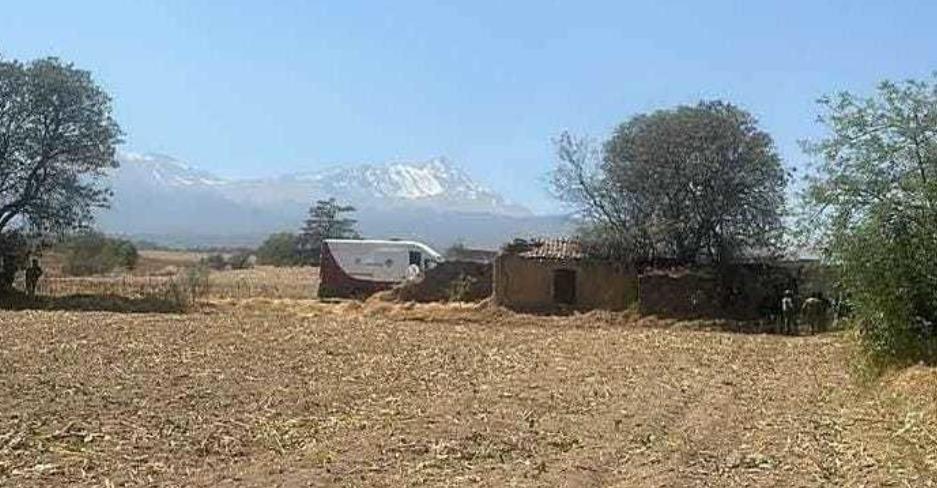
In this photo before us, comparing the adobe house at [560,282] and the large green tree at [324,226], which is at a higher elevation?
the large green tree at [324,226]

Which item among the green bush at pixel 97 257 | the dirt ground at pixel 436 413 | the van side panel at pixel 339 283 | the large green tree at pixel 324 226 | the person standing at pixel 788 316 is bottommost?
the dirt ground at pixel 436 413

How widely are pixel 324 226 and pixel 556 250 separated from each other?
58639 millimetres

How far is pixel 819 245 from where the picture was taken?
25.2 meters

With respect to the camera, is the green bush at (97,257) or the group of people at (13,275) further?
the green bush at (97,257)

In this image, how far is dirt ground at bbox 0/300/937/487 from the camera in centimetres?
1210

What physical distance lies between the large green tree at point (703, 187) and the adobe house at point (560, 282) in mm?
1044

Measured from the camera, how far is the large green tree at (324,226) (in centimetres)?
9726

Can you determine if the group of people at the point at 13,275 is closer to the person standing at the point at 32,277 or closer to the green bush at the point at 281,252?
the person standing at the point at 32,277

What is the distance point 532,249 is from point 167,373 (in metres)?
24.9

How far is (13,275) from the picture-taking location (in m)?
43.8

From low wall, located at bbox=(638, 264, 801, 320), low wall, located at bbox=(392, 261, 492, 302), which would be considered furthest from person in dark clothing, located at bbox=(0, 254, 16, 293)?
low wall, located at bbox=(638, 264, 801, 320)

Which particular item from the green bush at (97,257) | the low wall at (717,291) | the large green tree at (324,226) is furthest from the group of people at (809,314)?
the large green tree at (324,226)

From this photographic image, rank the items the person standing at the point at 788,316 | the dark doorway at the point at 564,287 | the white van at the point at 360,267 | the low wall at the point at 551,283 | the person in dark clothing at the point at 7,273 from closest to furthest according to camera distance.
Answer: the person standing at the point at 788,316 → the low wall at the point at 551,283 → the dark doorway at the point at 564,287 → the person in dark clothing at the point at 7,273 → the white van at the point at 360,267

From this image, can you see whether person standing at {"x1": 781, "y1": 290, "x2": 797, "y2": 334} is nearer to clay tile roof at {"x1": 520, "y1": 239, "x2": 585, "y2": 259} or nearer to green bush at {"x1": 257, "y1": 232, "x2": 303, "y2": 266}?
clay tile roof at {"x1": 520, "y1": 239, "x2": 585, "y2": 259}
